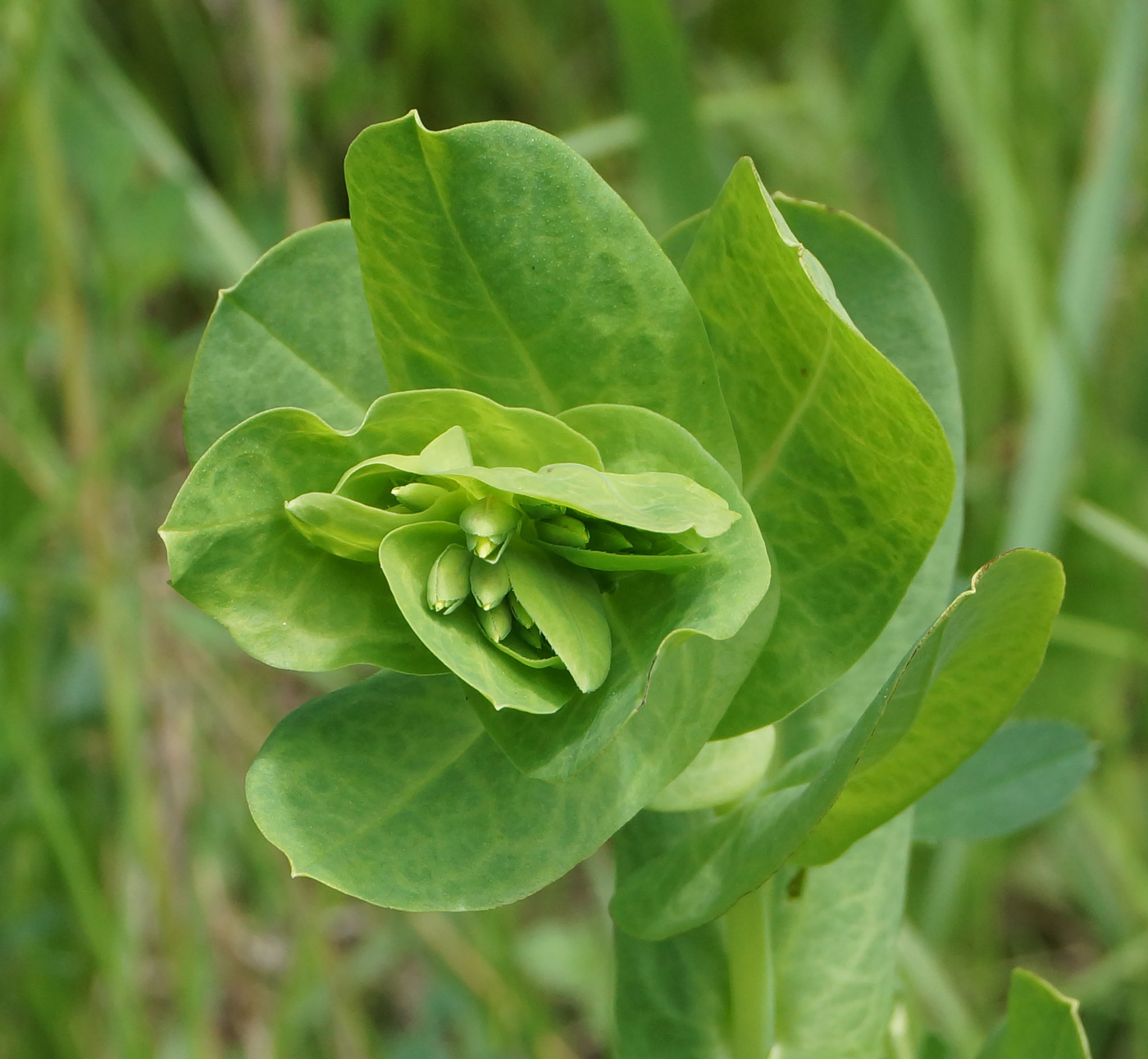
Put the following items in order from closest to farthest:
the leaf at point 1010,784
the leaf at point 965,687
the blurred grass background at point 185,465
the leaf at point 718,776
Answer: the leaf at point 965,687 < the leaf at point 718,776 < the leaf at point 1010,784 < the blurred grass background at point 185,465

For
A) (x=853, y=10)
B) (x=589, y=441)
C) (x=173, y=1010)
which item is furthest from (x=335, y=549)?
(x=853, y=10)

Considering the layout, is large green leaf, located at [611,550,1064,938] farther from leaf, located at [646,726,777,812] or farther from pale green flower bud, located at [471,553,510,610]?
pale green flower bud, located at [471,553,510,610]

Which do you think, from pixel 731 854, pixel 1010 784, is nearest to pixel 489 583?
pixel 731 854

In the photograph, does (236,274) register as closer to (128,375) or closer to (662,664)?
(128,375)

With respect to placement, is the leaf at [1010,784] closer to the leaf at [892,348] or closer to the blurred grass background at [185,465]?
the leaf at [892,348]

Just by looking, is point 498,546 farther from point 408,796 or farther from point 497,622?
point 408,796

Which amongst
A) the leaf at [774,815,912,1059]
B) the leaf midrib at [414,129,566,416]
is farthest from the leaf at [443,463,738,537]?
the leaf at [774,815,912,1059]

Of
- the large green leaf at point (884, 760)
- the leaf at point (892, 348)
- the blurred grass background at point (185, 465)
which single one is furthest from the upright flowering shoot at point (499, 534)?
the blurred grass background at point (185, 465)
